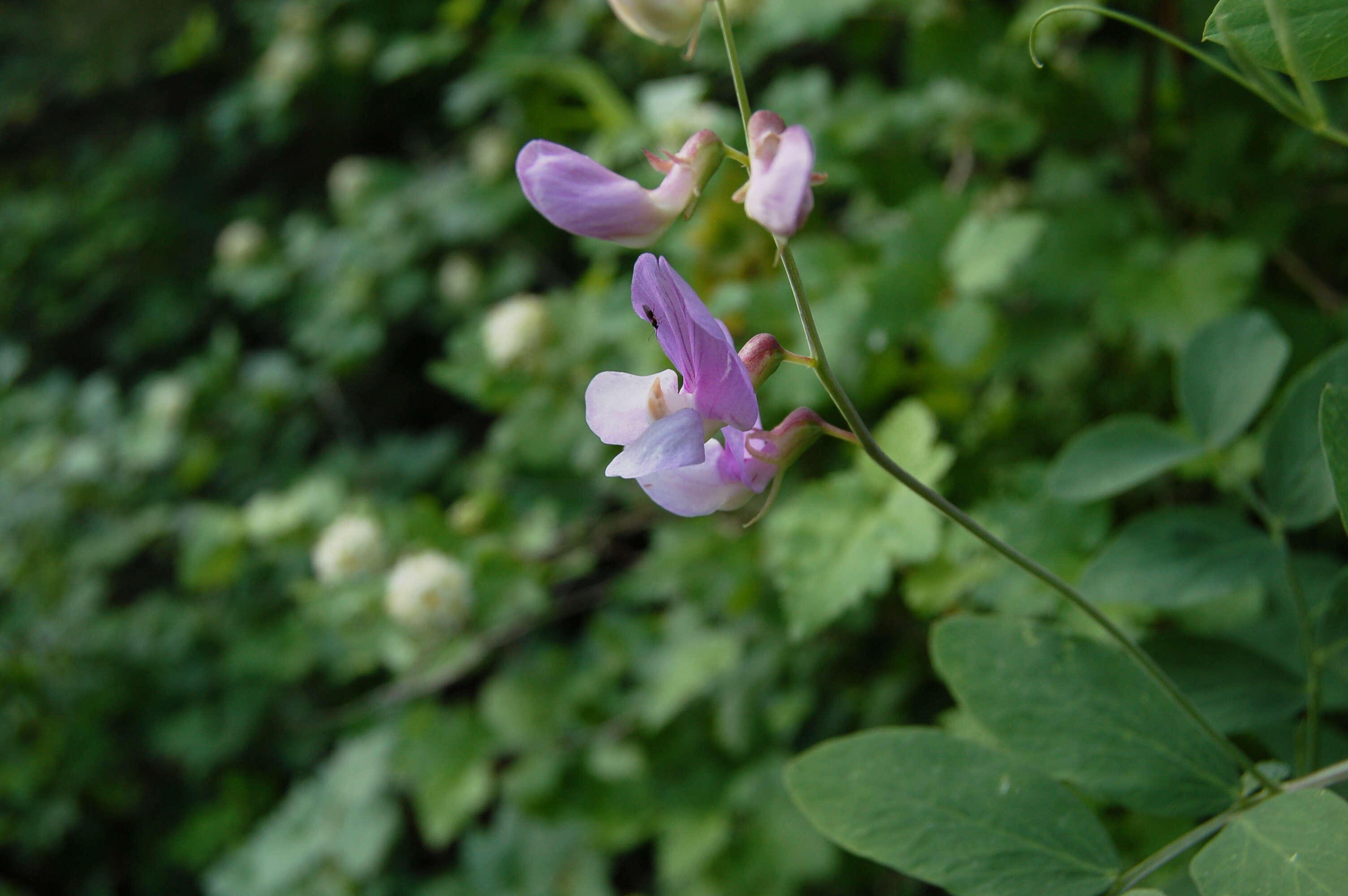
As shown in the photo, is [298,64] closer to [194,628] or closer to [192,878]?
[194,628]

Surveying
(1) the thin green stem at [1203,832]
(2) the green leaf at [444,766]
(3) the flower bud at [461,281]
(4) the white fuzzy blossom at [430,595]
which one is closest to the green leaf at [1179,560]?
(1) the thin green stem at [1203,832]

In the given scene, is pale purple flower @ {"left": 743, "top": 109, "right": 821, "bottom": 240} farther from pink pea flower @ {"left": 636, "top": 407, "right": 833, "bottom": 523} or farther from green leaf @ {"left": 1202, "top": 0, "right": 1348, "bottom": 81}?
green leaf @ {"left": 1202, "top": 0, "right": 1348, "bottom": 81}

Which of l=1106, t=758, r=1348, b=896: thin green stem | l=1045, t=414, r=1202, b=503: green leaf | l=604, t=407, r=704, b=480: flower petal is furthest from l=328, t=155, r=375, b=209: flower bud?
l=1106, t=758, r=1348, b=896: thin green stem

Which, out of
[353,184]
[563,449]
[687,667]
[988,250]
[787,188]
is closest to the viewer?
[787,188]

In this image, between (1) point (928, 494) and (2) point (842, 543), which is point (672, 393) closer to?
(1) point (928, 494)

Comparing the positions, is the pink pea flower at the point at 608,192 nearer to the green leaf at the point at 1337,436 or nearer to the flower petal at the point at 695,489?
the flower petal at the point at 695,489

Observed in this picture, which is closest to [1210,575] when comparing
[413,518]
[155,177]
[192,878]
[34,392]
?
[413,518]

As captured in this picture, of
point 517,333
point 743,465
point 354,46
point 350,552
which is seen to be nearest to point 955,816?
point 743,465
